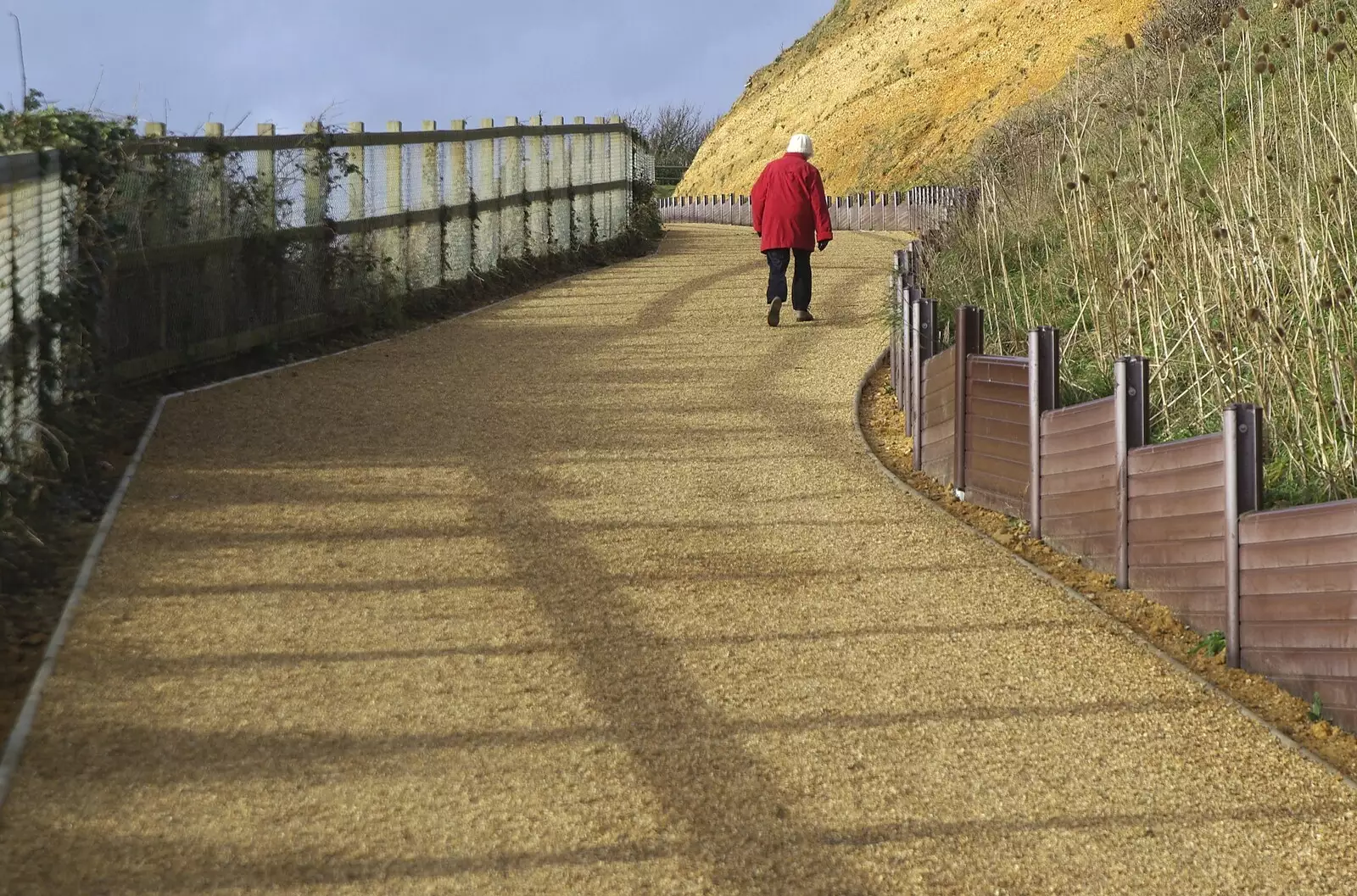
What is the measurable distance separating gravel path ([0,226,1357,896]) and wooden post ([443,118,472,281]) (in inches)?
282

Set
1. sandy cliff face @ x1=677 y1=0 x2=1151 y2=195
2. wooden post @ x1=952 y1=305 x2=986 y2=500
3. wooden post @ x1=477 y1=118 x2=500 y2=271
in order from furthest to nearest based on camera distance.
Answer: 1. sandy cliff face @ x1=677 y1=0 x2=1151 y2=195
2. wooden post @ x1=477 y1=118 x2=500 y2=271
3. wooden post @ x1=952 y1=305 x2=986 y2=500

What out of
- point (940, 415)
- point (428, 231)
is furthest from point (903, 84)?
point (940, 415)

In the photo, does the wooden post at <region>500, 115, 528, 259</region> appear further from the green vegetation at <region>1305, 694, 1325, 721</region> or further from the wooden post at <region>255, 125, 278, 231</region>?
the green vegetation at <region>1305, 694, 1325, 721</region>

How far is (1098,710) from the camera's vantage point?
559 centimetres

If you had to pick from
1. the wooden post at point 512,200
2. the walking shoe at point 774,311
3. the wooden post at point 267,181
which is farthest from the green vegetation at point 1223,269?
the wooden post at point 512,200

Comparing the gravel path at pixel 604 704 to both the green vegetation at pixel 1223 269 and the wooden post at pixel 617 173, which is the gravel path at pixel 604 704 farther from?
the wooden post at pixel 617 173

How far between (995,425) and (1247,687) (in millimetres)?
2571

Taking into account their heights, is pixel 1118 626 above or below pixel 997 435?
below

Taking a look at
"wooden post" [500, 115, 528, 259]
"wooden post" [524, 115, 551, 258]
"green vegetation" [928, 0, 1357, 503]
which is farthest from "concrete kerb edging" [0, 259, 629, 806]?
"wooden post" [524, 115, 551, 258]

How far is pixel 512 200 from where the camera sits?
1858cm

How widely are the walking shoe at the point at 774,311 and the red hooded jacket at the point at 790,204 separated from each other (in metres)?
0.52

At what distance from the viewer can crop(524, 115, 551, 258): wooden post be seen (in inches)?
754

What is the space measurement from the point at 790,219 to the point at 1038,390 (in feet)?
23.8

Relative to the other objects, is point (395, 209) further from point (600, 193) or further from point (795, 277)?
point (600, 193)
